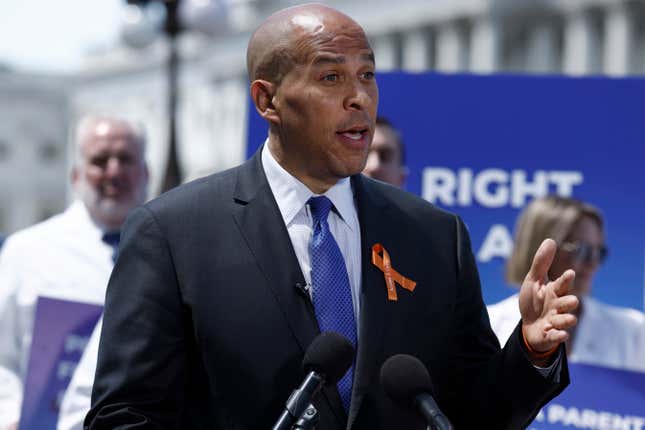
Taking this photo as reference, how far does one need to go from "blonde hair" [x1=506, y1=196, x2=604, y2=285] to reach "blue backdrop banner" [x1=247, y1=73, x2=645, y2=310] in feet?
0.11

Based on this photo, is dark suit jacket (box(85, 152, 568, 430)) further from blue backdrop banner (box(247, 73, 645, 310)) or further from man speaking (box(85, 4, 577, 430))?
blue backdrop banner (box(247, 73, 645, 310))

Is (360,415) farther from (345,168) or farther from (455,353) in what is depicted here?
(345,168)

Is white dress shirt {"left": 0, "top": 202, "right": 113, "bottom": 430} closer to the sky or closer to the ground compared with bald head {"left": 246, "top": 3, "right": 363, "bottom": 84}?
closer to the ground

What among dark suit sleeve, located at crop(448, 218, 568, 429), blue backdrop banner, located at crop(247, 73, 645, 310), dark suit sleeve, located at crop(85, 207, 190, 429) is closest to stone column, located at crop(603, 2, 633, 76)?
blue backdrop banner, located at crop(247, 73, 645, 310)

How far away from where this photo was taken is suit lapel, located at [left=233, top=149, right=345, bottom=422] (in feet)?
8.42

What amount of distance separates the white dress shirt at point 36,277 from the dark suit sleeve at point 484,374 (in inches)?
95.8

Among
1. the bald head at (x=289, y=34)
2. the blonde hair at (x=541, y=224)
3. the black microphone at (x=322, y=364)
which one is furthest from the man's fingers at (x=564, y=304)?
the blonde hair at (x=541, y=224)

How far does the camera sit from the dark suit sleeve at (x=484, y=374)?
2.57 meters

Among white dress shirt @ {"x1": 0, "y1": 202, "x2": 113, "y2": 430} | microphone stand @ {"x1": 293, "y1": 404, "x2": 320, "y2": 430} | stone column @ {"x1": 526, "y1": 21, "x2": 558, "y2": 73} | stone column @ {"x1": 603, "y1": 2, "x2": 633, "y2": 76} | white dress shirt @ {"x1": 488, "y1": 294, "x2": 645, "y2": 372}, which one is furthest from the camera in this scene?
stone column @ {"x1": 526, "y1": 21, "x2": 558, "y2": 73}

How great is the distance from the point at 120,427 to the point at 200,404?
196 mm

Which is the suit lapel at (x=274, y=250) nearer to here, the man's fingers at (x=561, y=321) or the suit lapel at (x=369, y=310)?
the suit lapel at (x=369, y=310)

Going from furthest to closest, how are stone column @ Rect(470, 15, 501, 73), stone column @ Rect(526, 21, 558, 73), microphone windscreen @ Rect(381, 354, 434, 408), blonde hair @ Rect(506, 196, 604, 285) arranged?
1. stone column @ Rect(470, 15, 501, 73)
2. stone column @ Rect(526, 21, 558, 73)
3. blonde hair @ Rect(506, 196, 604, 285)
4. microphone windscreen @ Rect(381, 354, 434, 408)

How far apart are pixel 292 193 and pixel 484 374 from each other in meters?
0.56

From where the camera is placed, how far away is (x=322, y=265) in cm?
265
